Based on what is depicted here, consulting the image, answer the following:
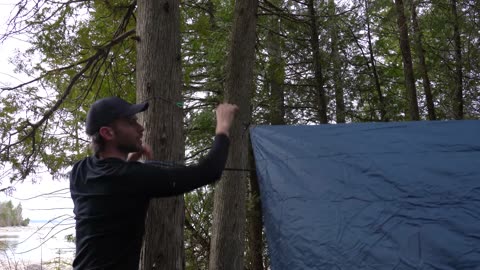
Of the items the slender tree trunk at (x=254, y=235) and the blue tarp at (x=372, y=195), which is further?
the slender tree trunk at (x=254, y=235)

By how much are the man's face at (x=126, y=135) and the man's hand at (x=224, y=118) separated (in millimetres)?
334

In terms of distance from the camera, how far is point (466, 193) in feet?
8.27

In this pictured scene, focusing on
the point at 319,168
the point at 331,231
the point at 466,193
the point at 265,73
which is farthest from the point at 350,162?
the point at 265,73

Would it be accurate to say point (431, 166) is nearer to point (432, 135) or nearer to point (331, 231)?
point (432, 135)

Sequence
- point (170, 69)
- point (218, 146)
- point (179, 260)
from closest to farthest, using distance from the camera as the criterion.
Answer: point (218, 146) → point (179, 260) → point (170, 69)

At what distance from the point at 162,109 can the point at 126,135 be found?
0.94 m

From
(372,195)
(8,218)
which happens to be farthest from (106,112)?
(8,218)

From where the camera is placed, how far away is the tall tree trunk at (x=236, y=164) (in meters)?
4.32

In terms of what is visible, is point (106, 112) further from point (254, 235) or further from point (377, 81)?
point (377, 81)

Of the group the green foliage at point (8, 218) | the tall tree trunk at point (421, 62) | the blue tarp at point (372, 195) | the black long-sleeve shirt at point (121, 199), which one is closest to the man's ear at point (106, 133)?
the black long-sleeve shirt at point (121, 199)

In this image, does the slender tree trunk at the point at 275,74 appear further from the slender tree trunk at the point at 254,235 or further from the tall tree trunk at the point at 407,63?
the tall tree trunk at the point at 407,63

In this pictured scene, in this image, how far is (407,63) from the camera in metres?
7.65

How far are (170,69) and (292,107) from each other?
223 inches

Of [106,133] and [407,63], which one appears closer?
[106,133]
